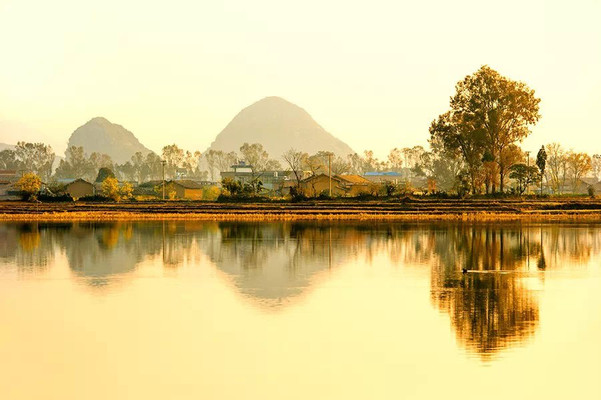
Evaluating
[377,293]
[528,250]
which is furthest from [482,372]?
[528,250]

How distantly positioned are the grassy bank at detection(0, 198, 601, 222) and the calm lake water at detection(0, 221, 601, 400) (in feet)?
131

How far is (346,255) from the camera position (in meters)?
45.9

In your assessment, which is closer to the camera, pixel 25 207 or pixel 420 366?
pixel 420 366

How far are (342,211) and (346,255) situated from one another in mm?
48207

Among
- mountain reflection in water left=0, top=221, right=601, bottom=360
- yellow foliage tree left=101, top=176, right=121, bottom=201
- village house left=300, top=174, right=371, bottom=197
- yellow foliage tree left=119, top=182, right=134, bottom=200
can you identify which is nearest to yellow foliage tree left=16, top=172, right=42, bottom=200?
yellow foliage tree left=101, top=176, right=121, bottom=201

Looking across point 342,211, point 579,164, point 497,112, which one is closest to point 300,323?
point 342,211

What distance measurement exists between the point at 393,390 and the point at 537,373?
12.1ft

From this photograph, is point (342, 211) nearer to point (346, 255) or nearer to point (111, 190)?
point (111, 190)

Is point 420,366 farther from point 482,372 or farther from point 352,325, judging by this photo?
point 352,325

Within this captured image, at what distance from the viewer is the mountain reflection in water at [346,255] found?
2838 centimetres

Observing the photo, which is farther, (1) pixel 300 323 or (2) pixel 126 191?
(2) pixel 126 191

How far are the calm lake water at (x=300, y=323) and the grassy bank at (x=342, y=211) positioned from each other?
131ft

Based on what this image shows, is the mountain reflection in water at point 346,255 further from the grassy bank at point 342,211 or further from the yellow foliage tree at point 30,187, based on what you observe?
the yellow foliage tree at point 30,187

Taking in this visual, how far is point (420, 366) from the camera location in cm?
2039
